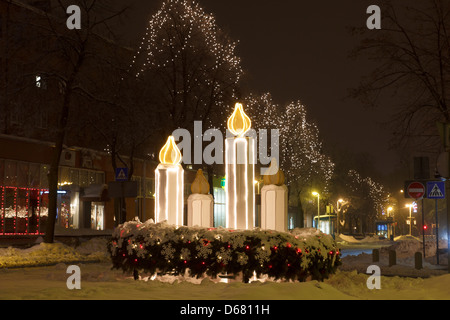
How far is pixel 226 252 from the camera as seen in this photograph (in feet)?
40.6

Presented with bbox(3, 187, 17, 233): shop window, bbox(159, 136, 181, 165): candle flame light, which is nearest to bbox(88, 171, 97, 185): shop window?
bbox(3, 187, 17, 233): shop window

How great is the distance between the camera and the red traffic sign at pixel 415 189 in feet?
75.3

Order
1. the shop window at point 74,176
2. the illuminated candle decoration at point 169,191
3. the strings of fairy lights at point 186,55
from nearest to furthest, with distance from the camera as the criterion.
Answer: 1. the illuminated candle decoration at point 169,191
2. the strings of fairy lights at point 186,55
3. the shop window at point 74,176

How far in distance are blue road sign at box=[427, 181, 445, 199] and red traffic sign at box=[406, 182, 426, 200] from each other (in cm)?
100

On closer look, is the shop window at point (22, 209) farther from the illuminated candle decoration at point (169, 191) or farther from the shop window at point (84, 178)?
the illuminated candle decoration at point (169, 191)

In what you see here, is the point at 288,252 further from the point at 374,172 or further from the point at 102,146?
the point at 374,172

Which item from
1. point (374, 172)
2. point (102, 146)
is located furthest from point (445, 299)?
point (374, 172)

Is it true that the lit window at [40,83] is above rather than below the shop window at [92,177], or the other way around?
above

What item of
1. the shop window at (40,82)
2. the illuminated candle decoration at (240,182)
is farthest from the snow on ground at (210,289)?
the shop window at (40,82)

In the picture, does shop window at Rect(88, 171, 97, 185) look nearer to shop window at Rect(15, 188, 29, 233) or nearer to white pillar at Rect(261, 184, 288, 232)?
shop window at Rect(15, 188, 29, 233)

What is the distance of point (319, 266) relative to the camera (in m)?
13.1

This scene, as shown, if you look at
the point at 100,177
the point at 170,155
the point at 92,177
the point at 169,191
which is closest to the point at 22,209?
the point at 92,177

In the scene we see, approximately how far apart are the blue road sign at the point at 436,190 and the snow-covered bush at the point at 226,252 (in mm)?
9147
